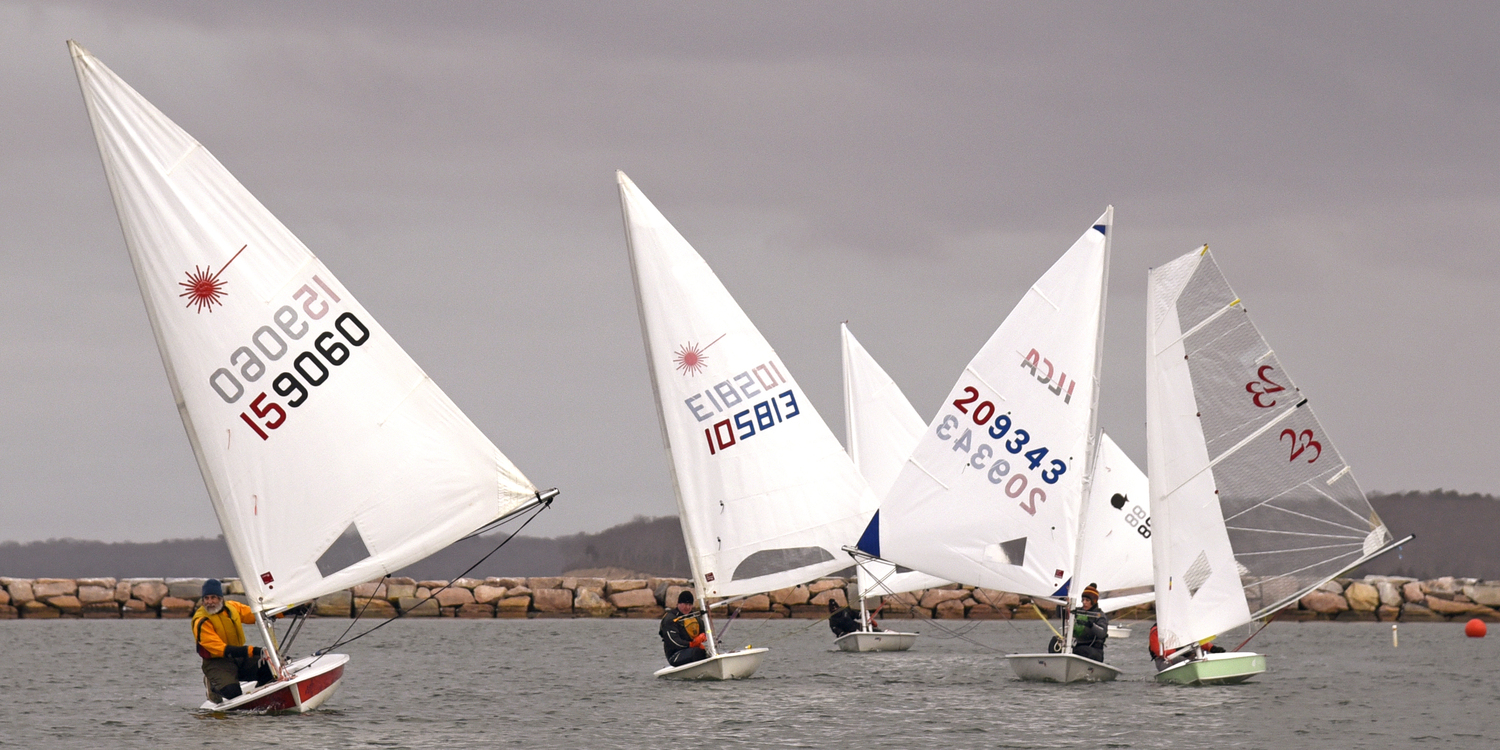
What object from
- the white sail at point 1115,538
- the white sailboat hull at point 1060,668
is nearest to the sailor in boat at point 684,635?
the white sailboat hull at point 1060,668

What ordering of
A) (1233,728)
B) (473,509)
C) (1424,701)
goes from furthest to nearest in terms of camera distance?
(1424,701)
(1233,728)
(473,509)

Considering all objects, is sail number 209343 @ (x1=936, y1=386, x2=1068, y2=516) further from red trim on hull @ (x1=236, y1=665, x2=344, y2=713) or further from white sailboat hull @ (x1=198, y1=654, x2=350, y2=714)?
red trim on hull @ (x1=236, y1=665, x2=344, y2=713)

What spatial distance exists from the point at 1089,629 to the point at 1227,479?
3380 mm

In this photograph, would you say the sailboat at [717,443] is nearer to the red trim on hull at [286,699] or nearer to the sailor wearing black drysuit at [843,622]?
the red trim on hull at [286,699]

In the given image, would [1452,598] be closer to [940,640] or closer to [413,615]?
[940,640]

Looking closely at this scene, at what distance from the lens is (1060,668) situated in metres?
25.1

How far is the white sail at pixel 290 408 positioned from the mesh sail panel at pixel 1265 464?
10.6 meters

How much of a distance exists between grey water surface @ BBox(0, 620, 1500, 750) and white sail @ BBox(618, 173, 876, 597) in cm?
216

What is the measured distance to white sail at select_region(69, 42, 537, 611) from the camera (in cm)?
1830

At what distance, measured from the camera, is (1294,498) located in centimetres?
2316

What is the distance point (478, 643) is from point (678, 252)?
20.8 m

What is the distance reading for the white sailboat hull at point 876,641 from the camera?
35594 millimetres

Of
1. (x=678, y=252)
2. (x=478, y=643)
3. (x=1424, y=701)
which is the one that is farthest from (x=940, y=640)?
(x=678, y=252)

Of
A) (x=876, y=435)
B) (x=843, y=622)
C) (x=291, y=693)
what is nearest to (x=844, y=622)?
(x=843, y=622)
